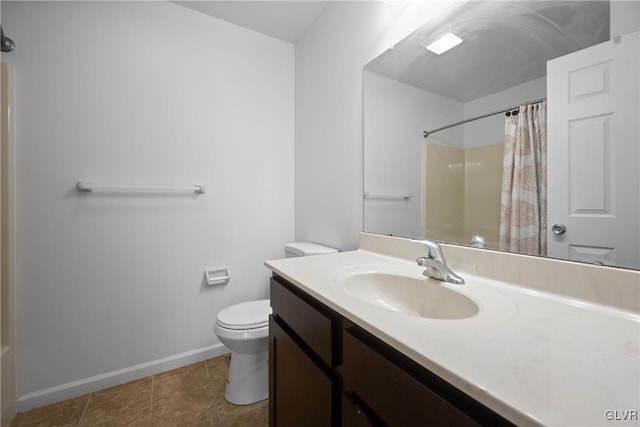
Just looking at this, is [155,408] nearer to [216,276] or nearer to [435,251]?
[216,276]

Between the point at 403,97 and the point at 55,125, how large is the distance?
1831 mm

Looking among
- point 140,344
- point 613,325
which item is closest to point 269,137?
point 140,344

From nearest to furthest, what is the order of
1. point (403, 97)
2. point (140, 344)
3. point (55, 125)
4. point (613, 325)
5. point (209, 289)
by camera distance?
point (613, 325)
point (403, 97)
point (55, 125)
point (140, 344)
point (209, 289)

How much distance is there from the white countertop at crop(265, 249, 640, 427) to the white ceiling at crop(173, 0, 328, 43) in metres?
1.86

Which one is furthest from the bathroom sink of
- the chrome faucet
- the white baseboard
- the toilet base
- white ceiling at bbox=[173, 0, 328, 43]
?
white ceiling at bbox=[173, 0, 328, 43]

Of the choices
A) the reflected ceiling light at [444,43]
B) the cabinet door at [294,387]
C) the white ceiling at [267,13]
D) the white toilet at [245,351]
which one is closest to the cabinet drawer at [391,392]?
the cabinet door at [294,387]

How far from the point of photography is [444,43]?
0.99 metres

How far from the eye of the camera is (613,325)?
500 millimetres

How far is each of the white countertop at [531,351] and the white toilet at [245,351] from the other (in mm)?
797

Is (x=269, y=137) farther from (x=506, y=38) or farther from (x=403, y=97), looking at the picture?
(x=506, y=38)

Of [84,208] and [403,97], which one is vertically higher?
[403,97]

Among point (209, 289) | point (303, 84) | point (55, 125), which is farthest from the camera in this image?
point (303, 84)

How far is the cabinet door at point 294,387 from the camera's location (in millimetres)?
672

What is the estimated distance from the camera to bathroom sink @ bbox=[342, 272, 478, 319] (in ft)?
2.36
